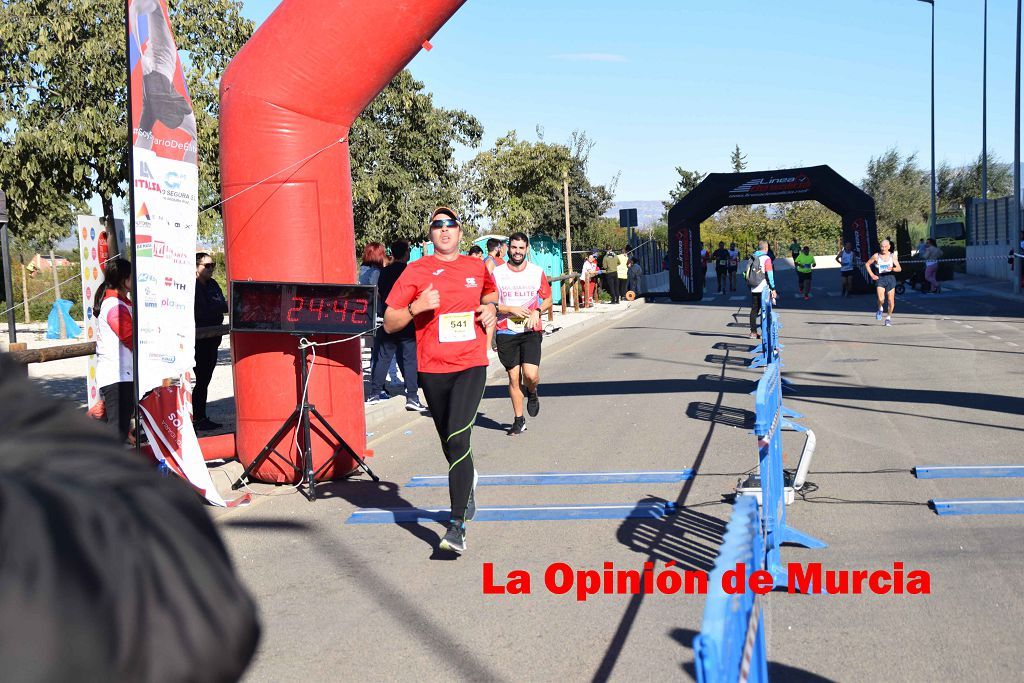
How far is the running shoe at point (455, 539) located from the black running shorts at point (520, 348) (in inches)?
179

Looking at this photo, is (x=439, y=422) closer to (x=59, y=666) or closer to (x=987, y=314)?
(x=59, y=666)

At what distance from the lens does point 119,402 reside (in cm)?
843

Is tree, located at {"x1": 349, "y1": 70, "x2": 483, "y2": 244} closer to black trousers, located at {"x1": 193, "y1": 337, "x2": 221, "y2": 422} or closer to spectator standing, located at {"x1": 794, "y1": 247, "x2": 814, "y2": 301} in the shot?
spectator standing, located at {"x1": 794, "y1": 247, "x2": 814, "y2": 301}

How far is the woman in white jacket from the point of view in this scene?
27.4 ft

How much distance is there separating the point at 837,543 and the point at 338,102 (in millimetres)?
4792

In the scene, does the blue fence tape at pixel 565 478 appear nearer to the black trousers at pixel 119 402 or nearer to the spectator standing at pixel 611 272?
the black trousers at pixel 119 402

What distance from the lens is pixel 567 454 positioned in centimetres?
931

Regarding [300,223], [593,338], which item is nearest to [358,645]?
[300,223]

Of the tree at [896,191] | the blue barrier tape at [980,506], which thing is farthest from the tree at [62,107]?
the tree at [896,191]

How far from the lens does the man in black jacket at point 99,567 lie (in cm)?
64

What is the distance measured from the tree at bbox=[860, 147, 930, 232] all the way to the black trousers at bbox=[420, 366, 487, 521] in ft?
250

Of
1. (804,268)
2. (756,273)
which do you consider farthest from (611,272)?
(756,273)

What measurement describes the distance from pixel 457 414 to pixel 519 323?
3.84 meters

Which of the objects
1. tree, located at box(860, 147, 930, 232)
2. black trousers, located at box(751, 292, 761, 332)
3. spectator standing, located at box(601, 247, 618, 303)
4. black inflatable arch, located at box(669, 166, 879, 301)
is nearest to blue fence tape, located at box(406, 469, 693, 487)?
black trousers, located at box(751, 292, 761, 332)
